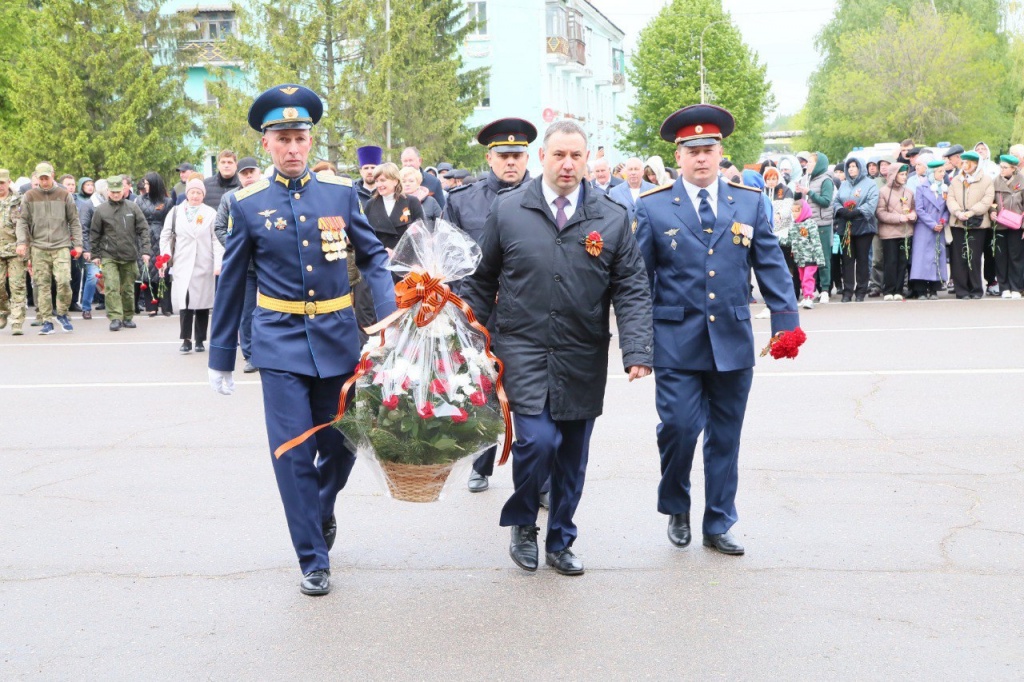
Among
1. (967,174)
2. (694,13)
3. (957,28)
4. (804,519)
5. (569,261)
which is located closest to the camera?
(569,261)

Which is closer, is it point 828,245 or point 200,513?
point 200,513

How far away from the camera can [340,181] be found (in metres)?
6.20

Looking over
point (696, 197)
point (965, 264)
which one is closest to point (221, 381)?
point (696, 197)

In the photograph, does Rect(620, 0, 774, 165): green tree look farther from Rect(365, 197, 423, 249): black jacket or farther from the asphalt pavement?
the asphalt pavement

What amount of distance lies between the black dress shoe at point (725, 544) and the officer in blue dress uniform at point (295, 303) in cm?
181

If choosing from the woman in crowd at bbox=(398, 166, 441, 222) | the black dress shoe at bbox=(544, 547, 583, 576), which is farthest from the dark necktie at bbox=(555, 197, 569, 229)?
the woman in crowd at bbox=(398, 166, 441, 222)

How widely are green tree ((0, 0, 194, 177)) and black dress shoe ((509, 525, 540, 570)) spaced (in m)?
32.6

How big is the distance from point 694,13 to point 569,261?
73.0 meters

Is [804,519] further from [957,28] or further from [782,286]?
[957,28]

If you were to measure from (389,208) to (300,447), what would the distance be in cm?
555

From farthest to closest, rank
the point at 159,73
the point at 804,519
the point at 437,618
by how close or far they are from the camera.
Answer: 1. the point at 159,73
2. the point at 804,519
3. the point at 437,618

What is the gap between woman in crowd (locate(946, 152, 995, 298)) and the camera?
18.8 metres

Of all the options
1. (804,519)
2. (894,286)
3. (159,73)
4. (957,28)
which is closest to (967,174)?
(894,286)

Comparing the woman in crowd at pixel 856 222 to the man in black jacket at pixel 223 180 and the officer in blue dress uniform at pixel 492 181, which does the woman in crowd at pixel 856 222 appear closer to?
the man in black jacket at pixel 223 180
